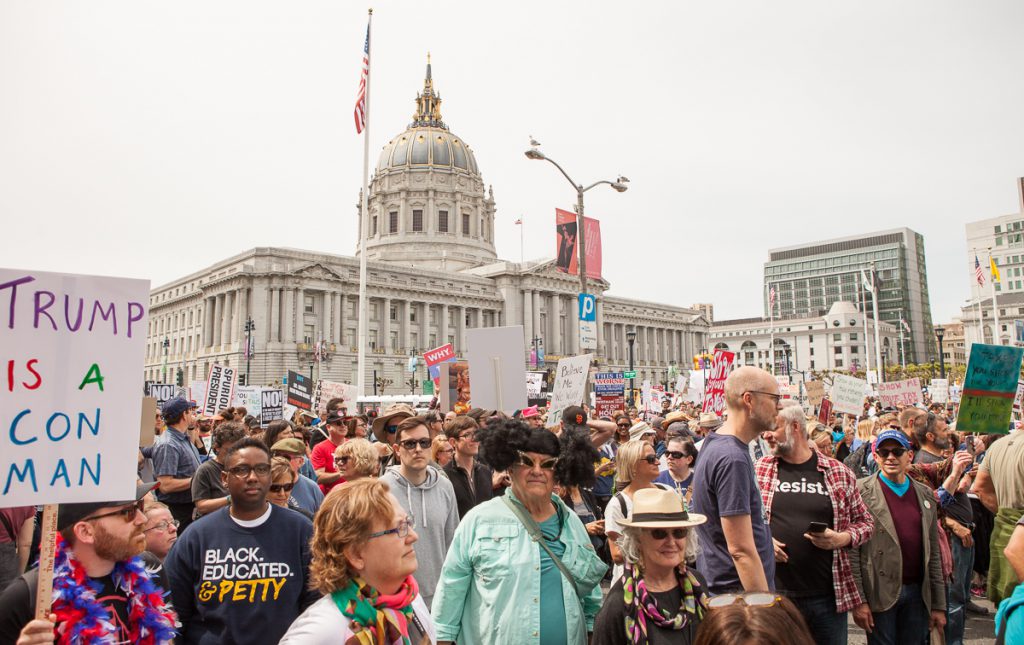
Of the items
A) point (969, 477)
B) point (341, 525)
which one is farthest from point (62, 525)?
point (969, 477)

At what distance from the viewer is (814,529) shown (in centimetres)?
467

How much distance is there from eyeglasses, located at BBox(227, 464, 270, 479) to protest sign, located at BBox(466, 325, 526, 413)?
4351 millimetres

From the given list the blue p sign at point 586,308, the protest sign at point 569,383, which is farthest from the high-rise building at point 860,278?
the protest sign at point 569,383

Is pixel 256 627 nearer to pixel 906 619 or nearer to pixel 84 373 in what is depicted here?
pixel 84 373

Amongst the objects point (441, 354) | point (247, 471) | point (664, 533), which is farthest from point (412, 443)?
point (441, 354)

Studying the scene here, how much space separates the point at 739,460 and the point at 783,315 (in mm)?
137570

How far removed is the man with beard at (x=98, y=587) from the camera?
9.59 ft

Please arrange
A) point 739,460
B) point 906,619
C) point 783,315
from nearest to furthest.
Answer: point 739,460
point 906,619
point 783,315

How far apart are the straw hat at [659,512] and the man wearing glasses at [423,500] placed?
2.21 m

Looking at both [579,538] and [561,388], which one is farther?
Result: [561,388]

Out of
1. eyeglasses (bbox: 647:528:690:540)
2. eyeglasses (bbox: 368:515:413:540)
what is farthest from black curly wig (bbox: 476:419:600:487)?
eyeglasses (bbox: 368:515:413:540)

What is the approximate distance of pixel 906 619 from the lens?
16.8 feet

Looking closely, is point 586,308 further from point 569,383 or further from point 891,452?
point 891,452

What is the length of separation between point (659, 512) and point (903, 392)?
16.8 meters
